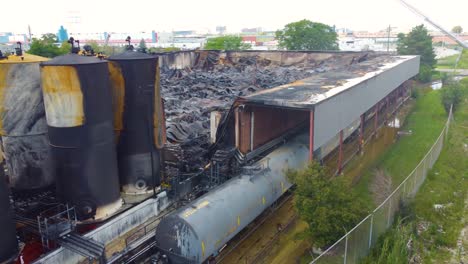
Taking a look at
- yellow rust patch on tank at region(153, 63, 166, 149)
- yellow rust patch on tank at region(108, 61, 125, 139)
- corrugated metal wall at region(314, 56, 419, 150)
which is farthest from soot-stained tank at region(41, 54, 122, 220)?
corrugated metal wall at region(314, 56, 419, 150)

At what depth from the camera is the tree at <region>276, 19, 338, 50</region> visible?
79250 millimetres

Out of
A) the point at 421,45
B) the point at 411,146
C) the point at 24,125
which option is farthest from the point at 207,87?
the point at 421,45

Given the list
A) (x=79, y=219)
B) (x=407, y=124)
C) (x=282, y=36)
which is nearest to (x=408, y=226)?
(x=79, y=219)

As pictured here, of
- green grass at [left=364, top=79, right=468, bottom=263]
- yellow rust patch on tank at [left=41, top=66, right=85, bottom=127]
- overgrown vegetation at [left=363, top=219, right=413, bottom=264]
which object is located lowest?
green grass at [left=364, top=79, right=468, bottom=263]

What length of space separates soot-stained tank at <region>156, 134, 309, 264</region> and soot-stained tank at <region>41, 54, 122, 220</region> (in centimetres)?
322

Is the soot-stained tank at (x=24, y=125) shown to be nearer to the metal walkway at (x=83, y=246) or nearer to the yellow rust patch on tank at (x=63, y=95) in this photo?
the yellow rust patch on tank at (x=63, y=95)

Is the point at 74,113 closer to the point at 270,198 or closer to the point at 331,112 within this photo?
the point at 270,198

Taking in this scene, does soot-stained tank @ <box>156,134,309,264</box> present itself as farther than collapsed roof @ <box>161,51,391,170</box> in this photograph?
No

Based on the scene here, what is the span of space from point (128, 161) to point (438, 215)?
552 inches

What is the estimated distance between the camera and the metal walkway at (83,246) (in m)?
11.7

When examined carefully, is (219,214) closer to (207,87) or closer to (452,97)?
(207,87)

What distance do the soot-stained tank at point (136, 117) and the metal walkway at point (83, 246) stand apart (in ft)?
13.7

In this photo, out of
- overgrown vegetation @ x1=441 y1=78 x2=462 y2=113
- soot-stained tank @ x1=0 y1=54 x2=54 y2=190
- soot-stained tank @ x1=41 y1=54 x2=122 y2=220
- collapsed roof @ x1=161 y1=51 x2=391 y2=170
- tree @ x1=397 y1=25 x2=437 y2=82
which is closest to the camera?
soot-stained tank @ x1=41 y1=54 x2=122 y2=220

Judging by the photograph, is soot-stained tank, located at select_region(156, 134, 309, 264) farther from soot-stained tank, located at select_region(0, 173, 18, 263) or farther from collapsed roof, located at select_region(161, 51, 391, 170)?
soot-stained tank, located at select_region(0, 173, 18, 263)
